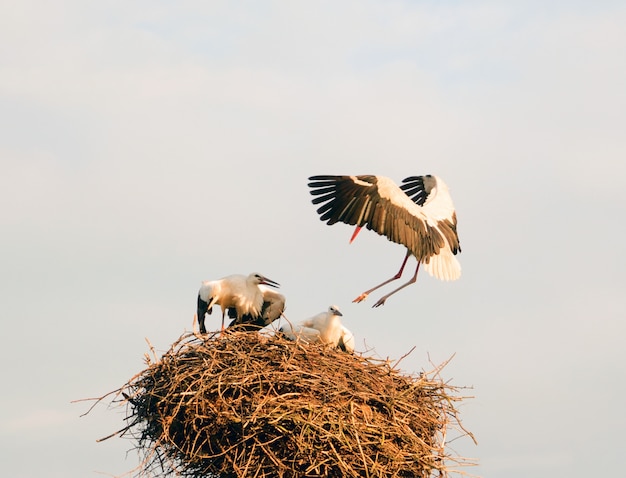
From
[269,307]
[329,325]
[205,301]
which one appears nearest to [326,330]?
[329,325]

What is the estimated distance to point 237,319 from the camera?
12656 mm

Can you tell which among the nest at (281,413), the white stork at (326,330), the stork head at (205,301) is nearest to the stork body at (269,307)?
the stork head at (205,301)

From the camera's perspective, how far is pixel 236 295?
1246 centimetres

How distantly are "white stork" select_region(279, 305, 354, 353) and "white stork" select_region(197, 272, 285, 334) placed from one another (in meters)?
0.61

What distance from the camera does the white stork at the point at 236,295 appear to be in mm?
12414

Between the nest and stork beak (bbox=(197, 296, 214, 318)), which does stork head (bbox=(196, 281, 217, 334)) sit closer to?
stork beak (bbox=(197, 296, 214, 318))

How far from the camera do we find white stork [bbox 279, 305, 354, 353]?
1187cm

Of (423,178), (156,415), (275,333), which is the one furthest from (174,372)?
(423,178)

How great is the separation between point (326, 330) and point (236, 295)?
1.11 meters

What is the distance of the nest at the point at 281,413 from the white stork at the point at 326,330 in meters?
1.26

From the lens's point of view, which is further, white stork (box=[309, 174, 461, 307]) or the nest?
white stork (box=[309, 174, 461, 307])

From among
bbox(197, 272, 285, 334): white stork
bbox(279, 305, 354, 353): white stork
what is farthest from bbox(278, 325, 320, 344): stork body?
bbox(197, 272, 285, 334): white stork

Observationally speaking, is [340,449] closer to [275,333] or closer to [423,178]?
[275,333]

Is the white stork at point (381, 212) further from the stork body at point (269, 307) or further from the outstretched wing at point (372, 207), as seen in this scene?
the stork body at point (269, 307)
